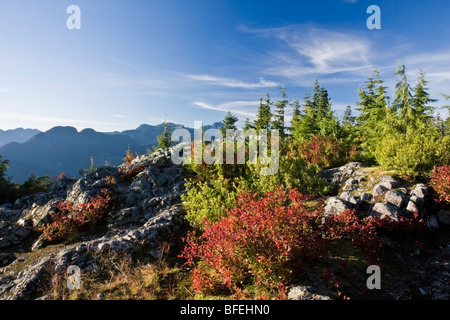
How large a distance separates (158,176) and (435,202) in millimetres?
12306

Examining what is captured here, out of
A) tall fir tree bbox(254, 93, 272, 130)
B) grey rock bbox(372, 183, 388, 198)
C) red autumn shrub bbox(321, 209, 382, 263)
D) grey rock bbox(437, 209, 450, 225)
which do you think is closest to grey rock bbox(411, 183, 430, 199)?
grey rock bbox(437, 209, 450, 225)

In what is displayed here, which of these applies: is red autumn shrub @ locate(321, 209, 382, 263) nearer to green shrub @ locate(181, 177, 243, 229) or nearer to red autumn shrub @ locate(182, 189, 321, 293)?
red autumn shrub @ locate(182, 189, 321, 293)

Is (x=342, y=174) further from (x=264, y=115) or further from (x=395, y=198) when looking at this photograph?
(x=264, y=115)

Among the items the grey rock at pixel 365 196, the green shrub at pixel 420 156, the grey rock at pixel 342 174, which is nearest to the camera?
the grey rock at pixel 365 196

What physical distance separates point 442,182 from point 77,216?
13888 mm

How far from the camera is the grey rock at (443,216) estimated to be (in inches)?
288

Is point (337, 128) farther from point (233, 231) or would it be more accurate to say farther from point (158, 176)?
point (233, 231)

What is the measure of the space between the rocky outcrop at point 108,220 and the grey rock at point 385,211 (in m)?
6.76

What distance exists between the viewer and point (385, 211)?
7.17 metres

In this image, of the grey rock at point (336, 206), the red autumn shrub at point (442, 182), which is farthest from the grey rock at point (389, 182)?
the grey rock at point (336, 206)

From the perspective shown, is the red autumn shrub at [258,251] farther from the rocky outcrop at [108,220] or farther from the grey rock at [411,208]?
the grey rock at [411,208]

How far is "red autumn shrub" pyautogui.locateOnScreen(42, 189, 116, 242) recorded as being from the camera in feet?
28.7
